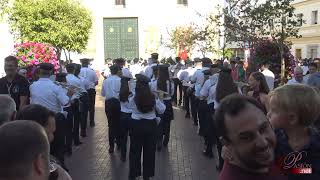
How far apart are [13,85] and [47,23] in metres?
13.2

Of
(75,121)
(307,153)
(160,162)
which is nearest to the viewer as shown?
(307,153)

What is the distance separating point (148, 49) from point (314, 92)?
132 ft

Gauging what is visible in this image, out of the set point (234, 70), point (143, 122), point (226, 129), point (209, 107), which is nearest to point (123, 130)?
point (209, 107)

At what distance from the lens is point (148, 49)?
4319 centimetres

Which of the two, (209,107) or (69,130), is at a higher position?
(209,107)

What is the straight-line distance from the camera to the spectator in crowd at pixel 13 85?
26.6ft

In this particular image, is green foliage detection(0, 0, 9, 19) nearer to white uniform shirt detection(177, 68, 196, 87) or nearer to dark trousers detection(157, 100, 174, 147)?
white uniform shirt detection(177, 68, 196, 87)

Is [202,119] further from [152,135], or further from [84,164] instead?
[152,135]

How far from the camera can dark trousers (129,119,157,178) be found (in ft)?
25.7

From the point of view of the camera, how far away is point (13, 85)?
8.13 metres

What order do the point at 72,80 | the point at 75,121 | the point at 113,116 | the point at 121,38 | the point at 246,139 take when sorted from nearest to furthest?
1. the point at 246,139
2. the point at 113,116
3. the point at 72,80
4. the point at 75,121
5. the point at 121,38

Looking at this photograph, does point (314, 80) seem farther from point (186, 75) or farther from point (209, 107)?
point (186, 75)

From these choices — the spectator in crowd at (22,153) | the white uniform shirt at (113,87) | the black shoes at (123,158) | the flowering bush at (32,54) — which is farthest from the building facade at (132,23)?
the spectator in crowd at (22,153)

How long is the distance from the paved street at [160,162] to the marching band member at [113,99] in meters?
0.53
